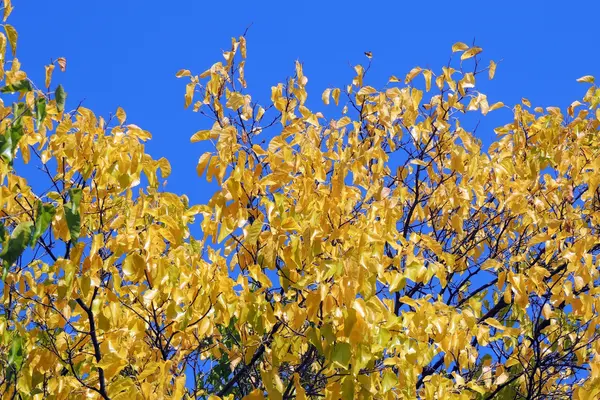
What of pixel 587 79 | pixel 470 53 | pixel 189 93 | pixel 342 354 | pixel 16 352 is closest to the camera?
pixel 342 354

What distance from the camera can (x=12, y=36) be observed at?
4156mm

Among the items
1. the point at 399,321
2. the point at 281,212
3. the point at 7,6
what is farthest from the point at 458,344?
the point at 7,6

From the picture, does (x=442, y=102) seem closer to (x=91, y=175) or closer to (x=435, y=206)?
(x=435, y=206)

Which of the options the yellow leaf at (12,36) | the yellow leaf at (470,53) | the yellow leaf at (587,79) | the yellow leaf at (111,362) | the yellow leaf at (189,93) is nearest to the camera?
the yellow leaf at (111,362)

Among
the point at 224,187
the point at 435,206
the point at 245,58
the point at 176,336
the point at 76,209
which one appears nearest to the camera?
the point at 76,209

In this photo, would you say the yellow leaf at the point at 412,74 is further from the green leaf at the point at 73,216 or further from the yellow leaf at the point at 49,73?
the green leaf at the point at 73,216

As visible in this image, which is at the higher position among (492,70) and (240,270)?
(492,70)

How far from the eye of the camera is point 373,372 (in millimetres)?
4262

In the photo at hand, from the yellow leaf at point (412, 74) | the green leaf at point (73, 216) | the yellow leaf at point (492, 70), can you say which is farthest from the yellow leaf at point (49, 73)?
the yellow leaf at point (492, 70)

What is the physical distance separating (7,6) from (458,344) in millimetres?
3119

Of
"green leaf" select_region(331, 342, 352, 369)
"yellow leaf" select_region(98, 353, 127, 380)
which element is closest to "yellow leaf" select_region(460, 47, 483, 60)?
"green leaf" select_region(331, 342, 352, 369)

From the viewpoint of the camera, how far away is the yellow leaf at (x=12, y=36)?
13.6 ft

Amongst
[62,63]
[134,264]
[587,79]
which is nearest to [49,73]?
[62,63]

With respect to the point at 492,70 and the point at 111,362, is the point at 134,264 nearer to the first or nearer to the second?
the point at 111,362
